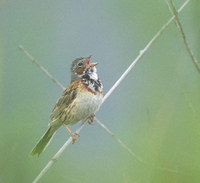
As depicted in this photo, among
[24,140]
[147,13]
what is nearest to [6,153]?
[24,140]

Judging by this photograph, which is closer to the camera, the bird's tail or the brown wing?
the bird's tail

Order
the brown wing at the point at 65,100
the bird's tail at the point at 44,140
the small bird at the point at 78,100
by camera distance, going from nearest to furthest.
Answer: the bird's tail at the point at 44,140 → the small bird at the point at 78,100 → the brown wing at the point at 65,100

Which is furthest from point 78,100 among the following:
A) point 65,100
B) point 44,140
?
point 44,140

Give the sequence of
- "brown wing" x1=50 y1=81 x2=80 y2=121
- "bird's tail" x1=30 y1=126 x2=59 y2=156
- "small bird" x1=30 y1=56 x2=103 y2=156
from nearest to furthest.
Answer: "bird's tail" x1=30 y1=126 x2=59 y2=156
"small bird" x1=30 y1=56 x2=103 y2=156
"brown wing" x1=50 y1=81 x2=80 y2=121

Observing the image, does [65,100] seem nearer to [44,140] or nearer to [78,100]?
[78,100]

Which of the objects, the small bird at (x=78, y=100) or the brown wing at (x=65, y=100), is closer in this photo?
the small bird at (x=78, y=100)

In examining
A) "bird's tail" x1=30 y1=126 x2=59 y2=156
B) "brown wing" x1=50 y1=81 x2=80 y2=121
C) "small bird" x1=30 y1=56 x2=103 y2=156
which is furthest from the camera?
"brown wing" x1=50 y1=81 x2=80 y2=121

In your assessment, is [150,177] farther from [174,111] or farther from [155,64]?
[155,64]
